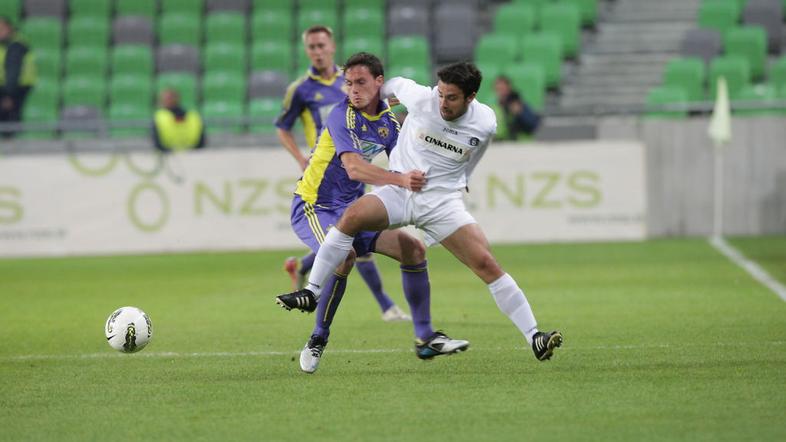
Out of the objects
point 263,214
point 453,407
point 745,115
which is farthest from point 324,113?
point 745,115

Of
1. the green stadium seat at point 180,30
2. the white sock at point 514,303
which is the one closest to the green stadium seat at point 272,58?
the green stadium seat at point 180,30

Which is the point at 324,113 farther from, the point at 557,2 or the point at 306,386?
the point at 557,2

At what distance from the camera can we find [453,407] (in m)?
6.48

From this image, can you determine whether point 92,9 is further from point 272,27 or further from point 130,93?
point 272,27

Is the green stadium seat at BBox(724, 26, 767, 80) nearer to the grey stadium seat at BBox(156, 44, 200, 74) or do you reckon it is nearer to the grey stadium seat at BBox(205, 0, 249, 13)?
the grey stadium seat at BBox(205, 0, 249, 13)

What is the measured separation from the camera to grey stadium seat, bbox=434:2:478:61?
2138 centimetres

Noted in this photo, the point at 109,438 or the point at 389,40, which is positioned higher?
the point at 389,40

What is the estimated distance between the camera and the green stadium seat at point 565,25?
69.3ft

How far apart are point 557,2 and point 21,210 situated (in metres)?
9.39

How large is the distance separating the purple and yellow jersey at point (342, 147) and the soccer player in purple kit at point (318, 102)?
1684 mm

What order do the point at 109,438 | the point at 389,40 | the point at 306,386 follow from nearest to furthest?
the point at 109,438, the point at 306,386, the point at 389,40

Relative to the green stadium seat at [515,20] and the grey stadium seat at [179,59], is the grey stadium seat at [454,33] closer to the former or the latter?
the green stadium seat at [515,20]

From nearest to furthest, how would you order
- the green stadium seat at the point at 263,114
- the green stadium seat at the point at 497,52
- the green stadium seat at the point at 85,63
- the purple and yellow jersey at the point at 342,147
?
the purple and yellow jersey at the point at 342,147 → the green stadium seat at the point at 263,114 → the green stadium seat at the point at 497,52 → the green stadium seat at the point at 85,63

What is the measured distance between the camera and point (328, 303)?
802 cm
